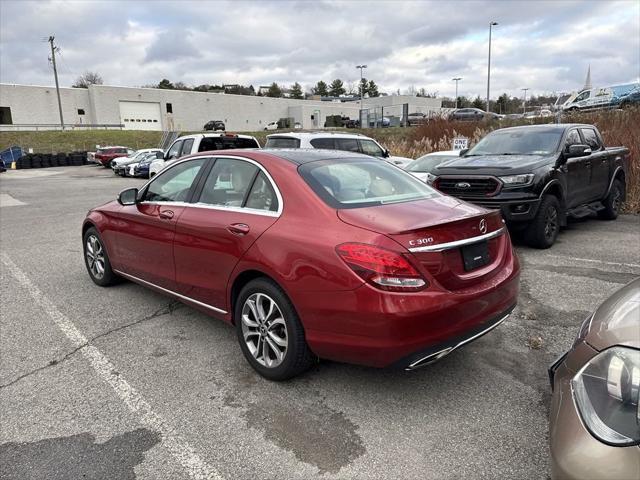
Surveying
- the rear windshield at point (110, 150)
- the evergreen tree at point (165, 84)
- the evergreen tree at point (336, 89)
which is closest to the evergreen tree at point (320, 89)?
the evergreen tree at point (336, 89)

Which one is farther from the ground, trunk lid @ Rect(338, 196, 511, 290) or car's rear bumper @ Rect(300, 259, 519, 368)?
trunk lid @ Rect(338, 196, 511, 290)

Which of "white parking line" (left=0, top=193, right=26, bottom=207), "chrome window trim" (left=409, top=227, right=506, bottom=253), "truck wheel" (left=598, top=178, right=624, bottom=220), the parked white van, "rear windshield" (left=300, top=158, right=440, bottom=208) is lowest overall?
"white parking line" (left=0, top=193, right=26, bottom=207)

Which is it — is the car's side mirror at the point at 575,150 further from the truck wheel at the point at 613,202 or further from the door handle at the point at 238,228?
the door handle at the point at 238,228

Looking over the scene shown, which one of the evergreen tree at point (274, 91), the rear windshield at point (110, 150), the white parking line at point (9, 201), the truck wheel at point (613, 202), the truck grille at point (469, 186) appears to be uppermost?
the evergreen tree at point (274, 91)

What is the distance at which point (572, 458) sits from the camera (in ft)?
5.37

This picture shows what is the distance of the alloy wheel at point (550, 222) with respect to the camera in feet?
22.6

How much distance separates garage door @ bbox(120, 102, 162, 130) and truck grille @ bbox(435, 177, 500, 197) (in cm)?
6590

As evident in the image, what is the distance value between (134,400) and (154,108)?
71.8 meters

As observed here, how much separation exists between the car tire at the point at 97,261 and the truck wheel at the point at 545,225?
18.2ft

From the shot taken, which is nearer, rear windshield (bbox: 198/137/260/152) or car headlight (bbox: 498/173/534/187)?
car headlight (bbox: 498/173/534/187)

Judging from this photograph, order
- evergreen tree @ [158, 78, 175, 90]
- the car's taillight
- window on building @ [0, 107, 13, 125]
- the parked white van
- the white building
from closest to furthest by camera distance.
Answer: the car's taillight
the parked white van
window on building @ [0, 107, 13, 125]
the white building
evergreen tree @ [158, 78, 175, 90]

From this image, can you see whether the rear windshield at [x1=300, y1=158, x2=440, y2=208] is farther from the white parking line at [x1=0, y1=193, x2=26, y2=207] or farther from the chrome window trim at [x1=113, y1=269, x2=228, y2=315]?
the white parking line at [x1=0, y1=193, x2=26, y2=207]

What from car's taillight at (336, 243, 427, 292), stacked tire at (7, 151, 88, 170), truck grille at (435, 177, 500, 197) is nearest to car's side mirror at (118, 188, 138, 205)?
car's taillight at (336, 243, 427, 292)

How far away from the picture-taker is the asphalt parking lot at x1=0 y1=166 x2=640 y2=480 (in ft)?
8.54
